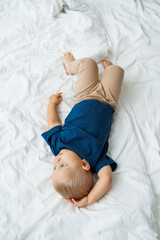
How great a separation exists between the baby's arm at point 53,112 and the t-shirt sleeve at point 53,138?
0.05m

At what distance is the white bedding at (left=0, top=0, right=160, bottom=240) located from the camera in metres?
0.76

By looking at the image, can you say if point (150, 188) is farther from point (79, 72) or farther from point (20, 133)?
point (79, 72)

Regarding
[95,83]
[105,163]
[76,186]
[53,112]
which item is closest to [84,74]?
[95,83]

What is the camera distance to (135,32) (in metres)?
1.46

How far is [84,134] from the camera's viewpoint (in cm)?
98

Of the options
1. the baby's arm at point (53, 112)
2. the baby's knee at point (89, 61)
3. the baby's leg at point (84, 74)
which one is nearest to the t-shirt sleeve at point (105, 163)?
the baby's arm at point (53, 112)

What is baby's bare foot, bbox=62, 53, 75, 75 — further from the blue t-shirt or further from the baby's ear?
the baby's ear

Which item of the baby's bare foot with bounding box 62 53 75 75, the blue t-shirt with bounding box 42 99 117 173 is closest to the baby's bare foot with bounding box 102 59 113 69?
the baby's bare foot with bounding box 62 53 75 75

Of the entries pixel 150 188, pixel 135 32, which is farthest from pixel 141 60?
pixel 150 188

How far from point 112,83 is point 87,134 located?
1.18ft

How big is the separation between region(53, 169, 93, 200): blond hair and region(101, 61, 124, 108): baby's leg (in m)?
0.47

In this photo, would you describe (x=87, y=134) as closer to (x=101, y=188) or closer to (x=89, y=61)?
(x=101, y=188)

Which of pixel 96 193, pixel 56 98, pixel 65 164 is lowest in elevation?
pixel 96 193

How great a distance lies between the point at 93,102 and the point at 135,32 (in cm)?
76
